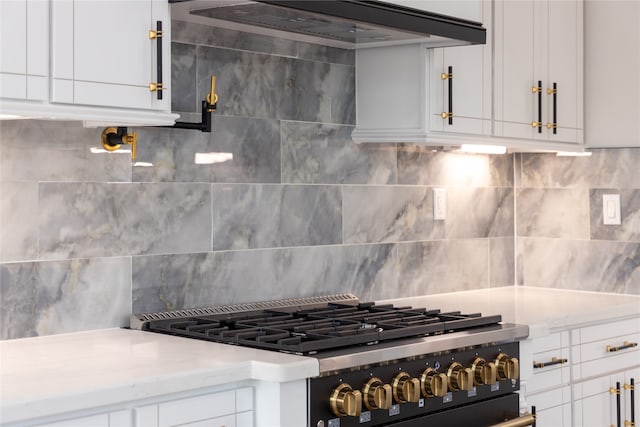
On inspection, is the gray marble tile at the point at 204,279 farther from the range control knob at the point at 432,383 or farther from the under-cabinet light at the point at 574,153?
the under-cabinet light at the point at 574,153

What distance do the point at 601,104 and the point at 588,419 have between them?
1283mm

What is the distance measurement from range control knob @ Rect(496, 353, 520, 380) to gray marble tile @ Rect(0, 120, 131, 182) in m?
1.23

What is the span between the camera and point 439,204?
3791mm

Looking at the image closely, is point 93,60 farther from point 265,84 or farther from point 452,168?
point 452,168

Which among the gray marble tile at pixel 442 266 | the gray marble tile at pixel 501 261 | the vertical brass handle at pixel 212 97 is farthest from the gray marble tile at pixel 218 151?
the gray marble tile at pixel 501 261

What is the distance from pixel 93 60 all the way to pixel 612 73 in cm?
232

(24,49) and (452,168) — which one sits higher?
(24,49)

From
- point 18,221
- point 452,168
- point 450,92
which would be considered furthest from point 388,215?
point 18,221

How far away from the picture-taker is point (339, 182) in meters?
3.39

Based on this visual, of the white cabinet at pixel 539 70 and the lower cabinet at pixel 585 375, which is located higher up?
the white cabinet at pixel 539 70

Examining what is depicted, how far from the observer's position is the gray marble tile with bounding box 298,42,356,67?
3.26 meters

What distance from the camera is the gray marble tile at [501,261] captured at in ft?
13.4

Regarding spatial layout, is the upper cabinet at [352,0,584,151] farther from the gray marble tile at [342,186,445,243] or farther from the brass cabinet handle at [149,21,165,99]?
the brass cabinet handle at [149,21,165,99]

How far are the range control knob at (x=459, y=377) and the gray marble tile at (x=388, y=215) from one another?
87 centimetres
